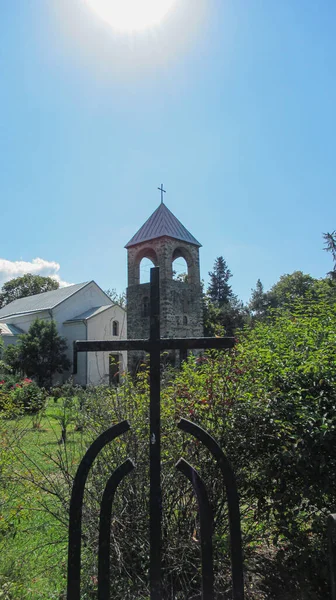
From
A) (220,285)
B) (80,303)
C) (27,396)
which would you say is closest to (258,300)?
(220,285)

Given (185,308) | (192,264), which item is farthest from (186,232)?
(185,308)

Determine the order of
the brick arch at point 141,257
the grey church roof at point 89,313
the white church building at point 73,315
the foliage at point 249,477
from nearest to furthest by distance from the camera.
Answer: the foliage at point 249,477, the brick arch at point 141,257, the white church building at point 73,315, the grey church roof at point 89,313

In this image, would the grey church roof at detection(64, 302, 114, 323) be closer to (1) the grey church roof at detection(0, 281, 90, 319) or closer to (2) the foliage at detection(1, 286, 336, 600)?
(1) the grey church roof at detection(0, 281, 90, 319)

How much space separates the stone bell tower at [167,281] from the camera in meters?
19.1

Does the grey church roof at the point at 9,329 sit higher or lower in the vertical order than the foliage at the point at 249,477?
higher

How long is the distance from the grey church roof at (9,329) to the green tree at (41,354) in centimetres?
363

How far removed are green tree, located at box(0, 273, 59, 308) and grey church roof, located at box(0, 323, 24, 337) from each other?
570 inches

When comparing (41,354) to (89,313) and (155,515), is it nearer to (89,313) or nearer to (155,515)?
(89,313)

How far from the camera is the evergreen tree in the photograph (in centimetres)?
4119

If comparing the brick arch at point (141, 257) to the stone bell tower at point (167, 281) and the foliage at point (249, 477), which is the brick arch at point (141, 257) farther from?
the foliage at point (249, 477)

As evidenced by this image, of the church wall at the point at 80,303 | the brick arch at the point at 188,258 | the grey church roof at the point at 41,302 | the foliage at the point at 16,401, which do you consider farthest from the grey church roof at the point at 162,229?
the foliage at the point at 16,401

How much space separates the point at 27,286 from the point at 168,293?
28962 mm

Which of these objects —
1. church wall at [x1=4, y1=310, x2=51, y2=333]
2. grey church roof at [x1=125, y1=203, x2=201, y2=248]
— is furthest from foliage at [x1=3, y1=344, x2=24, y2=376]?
grey church roof at [x1=125, y1=203, x2=201, y2=248]

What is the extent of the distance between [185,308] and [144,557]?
17.7 metres
